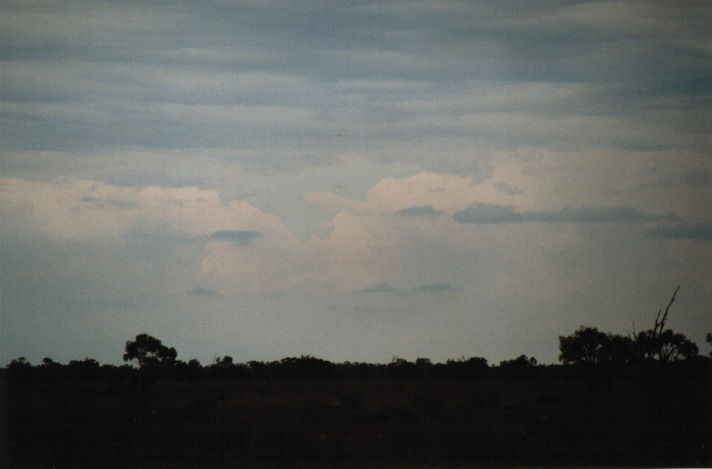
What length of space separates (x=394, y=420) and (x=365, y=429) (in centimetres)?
159

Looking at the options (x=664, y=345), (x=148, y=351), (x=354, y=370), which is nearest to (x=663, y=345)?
(x=664, y=345)

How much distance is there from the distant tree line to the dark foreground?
516 millimetres

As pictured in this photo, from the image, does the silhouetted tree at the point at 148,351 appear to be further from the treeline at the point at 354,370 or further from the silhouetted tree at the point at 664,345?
the silhouetted tree at the point at 664,345

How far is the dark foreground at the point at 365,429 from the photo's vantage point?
11.2 m

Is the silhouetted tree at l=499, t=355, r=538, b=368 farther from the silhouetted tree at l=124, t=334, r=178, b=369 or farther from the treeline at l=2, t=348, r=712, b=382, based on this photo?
the silhouetted tree at l=124, t=334, r=178, b=369

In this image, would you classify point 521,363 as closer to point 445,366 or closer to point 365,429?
point 445,366

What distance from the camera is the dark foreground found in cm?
1118

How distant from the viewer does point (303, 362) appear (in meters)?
33.9

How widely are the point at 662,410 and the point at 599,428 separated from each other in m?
2.30

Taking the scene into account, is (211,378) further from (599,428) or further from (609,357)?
(599,428)

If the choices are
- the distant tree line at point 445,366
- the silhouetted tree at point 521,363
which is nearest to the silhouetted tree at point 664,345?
the distant tree line at point 445,366

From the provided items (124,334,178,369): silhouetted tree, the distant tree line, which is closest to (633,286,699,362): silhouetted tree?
the distant tree line

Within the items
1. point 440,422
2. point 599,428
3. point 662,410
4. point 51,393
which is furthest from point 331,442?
point 51,393

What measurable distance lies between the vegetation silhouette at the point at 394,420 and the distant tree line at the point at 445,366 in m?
0.05
